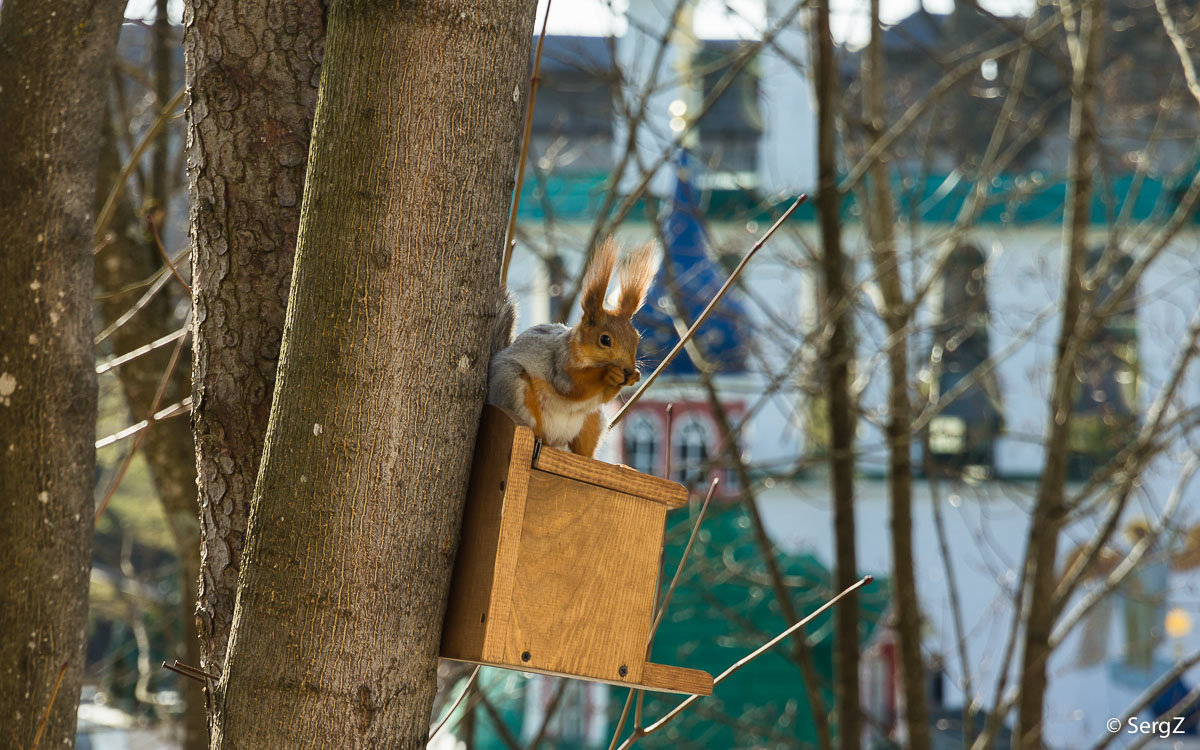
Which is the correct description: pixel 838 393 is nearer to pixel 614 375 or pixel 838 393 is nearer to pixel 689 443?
pixel 614 375

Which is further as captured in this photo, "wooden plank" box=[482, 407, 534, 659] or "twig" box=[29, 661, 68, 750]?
"twig" box=[29, 661, 68, 750]

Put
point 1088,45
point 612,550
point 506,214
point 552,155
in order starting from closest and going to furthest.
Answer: point 506,214 → point 612,550 → point 1088,45 → point 552,155

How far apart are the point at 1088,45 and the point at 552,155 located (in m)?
2.88

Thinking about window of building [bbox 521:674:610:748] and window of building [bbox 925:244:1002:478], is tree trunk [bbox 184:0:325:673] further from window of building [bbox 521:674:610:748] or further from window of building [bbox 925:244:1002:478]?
window of building [bbox 521:674:610:748]

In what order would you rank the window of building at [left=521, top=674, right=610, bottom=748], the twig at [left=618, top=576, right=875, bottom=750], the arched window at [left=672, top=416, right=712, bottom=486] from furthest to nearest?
the arched window at [left=672, top=416, right=712, bottom=486] < the window of building at [left=521, top=674, right=610, bottom=748] < the twig at [left=618, top=576, right=875, bottom=750]

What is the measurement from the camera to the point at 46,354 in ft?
5.74

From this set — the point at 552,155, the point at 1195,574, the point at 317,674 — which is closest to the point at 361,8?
the point at 317,674

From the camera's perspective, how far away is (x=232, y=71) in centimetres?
152

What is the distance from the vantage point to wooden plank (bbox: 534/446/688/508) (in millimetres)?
1549

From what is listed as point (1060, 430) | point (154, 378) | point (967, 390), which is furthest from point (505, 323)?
point (967, 390)

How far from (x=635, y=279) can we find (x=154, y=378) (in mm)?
2301

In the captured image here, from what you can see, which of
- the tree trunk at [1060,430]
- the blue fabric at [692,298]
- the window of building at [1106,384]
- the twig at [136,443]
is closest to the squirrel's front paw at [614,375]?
the twig at [136,443]

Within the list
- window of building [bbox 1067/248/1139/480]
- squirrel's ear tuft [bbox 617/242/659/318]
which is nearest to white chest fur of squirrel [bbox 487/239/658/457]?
squirrel's ear tuft [bbox 617/242/659/318]

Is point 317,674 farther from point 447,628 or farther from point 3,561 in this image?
point 3,561
